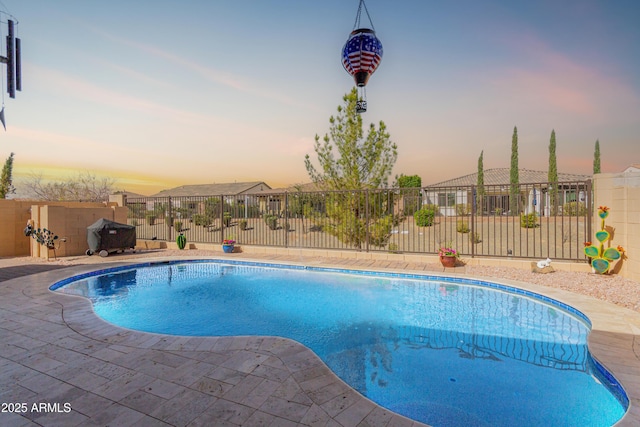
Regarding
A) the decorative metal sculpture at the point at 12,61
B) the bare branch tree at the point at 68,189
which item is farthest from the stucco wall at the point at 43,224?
the bare branch tree at the point at 68,189

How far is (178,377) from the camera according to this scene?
9.68 ft

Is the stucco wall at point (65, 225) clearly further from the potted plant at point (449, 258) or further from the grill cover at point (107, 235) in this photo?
the potted plant at point (449, 258)

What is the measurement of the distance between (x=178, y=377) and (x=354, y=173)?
8532mm

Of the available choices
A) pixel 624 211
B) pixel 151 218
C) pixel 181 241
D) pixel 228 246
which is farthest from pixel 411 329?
pixel 151 218

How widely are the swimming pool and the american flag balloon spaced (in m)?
4.81

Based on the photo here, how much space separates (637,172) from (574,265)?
236 cm

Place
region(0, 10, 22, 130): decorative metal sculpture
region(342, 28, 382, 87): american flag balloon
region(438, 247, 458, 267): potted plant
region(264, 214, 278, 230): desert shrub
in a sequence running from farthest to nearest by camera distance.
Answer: region(264, 214, 278, 230): desert shrub, region(438, 247, 458, 267): potted plant, region(0, 10, 22, 130): decorative metal sculpture, region(342, 28, 382, 87): american flag balloon

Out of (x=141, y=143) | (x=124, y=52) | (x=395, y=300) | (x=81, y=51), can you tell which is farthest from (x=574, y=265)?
(x=141, y=143)

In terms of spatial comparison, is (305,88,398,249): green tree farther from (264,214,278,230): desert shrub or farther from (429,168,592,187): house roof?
(429,168,592,187): house roof

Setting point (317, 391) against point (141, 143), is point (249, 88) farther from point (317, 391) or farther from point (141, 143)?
point (317, 391)

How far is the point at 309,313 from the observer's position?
232 inches

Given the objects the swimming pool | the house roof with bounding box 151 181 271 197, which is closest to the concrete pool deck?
the swimming pool

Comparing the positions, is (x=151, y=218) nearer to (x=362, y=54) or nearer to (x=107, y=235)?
(x=107, y=235)

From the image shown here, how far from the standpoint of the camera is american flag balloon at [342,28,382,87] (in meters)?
6.18
